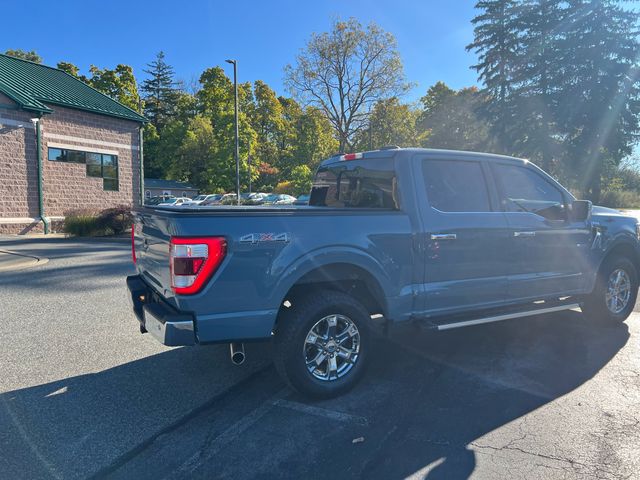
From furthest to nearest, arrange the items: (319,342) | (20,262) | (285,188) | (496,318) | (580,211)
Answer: (285,188)
(20,262)
(580,211)
(496,318)
(319,342)

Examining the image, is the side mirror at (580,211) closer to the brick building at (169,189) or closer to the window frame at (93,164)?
the window frame at (93,164)

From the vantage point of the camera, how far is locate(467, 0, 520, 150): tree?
3525 cm

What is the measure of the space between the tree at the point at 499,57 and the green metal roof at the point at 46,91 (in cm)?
2617

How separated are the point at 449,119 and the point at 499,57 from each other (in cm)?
1315

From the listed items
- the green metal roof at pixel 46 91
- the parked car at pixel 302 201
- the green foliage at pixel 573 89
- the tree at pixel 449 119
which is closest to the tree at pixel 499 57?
the green foliage at pixel 573 89

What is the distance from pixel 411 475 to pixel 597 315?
4.14 meters

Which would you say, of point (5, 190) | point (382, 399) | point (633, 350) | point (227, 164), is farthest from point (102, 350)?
point (227, 164)

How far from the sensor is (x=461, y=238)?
4266mm

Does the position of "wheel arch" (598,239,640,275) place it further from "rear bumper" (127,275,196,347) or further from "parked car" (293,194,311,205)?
"rear bumper" (127,275,196,347)

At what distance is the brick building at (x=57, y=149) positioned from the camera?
1788 centimetres

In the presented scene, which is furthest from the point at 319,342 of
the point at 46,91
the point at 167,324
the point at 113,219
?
the point at 46,91

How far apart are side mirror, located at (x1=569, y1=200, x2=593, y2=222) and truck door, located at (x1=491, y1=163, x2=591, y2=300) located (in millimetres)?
80

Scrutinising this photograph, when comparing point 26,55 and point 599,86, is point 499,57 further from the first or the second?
point 26,55

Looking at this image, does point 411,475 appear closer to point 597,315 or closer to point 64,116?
point 597,315
